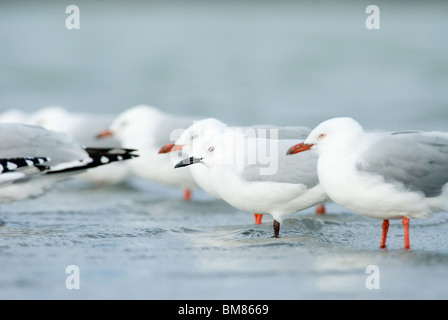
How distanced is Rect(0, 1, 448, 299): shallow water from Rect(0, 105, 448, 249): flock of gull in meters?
0.28

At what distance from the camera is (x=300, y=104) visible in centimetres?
1368

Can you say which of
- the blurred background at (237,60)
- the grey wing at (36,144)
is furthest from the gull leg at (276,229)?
the blurred background at (237,60)

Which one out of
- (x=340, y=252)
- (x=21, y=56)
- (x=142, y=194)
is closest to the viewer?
(x=340, y=252)

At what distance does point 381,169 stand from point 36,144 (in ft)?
9.85

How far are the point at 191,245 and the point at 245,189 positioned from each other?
0.54 m

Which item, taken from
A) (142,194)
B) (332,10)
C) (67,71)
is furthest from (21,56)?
(142,194)

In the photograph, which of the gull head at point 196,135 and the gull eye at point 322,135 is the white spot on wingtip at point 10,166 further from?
the gull eye at point 322,135

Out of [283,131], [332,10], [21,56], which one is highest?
[332,10]

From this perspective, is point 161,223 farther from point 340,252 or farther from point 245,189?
point 340,252

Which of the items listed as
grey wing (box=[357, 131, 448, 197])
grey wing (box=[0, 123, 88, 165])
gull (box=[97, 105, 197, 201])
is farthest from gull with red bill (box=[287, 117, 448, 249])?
gull (box=[97, 105, 197, 201])

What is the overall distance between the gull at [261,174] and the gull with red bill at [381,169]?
0.41 metres

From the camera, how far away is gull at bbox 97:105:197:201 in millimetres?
7691

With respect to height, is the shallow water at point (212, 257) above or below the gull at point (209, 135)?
below

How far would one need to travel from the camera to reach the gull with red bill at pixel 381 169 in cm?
478
